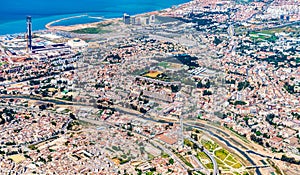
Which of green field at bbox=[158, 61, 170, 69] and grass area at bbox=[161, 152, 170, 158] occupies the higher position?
green field at bbox=[158, 61, 170, 69]

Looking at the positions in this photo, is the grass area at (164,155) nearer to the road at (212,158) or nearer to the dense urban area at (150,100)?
the dense urban area at (150,100)

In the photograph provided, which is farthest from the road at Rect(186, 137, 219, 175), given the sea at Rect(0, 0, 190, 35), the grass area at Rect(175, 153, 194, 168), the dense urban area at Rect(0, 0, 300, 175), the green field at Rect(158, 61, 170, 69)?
the sea at Rect(0, 0, 190, 35)

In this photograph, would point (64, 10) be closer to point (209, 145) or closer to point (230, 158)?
point (209, 145)

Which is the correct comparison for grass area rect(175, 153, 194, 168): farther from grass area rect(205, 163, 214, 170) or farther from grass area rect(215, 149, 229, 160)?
grass area rect(215, 149, 229, 160)

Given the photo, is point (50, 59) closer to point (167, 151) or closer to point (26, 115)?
point (26, 115)

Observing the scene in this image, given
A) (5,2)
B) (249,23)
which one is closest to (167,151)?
(249,23)

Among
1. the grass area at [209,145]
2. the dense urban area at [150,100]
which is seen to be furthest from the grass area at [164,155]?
the grass area at [209,145]

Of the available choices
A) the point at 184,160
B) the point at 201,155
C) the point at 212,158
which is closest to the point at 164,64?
the point at 201,155

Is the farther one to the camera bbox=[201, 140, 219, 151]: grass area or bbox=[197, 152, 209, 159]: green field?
bbox=[201, 140, 219, 151]: grass area
